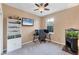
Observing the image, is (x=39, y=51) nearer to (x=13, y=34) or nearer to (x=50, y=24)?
(x=13, y=34)

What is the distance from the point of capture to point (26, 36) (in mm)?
4906

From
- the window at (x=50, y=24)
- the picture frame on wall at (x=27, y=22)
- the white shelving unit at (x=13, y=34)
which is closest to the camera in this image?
the white shelving unit at (x=13, y=34)

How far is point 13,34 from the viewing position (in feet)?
11.9

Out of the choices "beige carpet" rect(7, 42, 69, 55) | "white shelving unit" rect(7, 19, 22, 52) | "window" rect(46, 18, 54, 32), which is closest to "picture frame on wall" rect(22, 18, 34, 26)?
"white shelving unit" rect(7, 19, 22, 52)

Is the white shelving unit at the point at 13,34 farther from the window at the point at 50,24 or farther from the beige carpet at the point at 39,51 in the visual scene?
the window at the point at 50,24

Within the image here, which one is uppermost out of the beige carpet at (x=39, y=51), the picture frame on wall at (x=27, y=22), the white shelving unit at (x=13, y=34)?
the picture frame on wall at (x=27, y=22)

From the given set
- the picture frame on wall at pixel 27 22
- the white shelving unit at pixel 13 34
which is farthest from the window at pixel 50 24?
the white shelving unit at pixel 13 34

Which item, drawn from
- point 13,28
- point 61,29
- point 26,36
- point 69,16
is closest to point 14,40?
point 13,28

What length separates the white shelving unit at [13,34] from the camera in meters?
3.39

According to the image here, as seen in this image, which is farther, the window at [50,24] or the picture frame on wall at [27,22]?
the window at [50,24]

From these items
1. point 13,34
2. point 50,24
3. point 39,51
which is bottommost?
point 39,51

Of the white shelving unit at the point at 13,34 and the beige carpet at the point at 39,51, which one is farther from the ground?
→ the white shelving unit at the point at 13,34

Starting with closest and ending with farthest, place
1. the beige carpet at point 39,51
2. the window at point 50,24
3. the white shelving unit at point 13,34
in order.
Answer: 1. the beige carpet at point 39,51
2. the white shelving unit at point 13,34
3. the window at point 50,24

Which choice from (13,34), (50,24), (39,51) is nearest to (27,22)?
(13,34)
